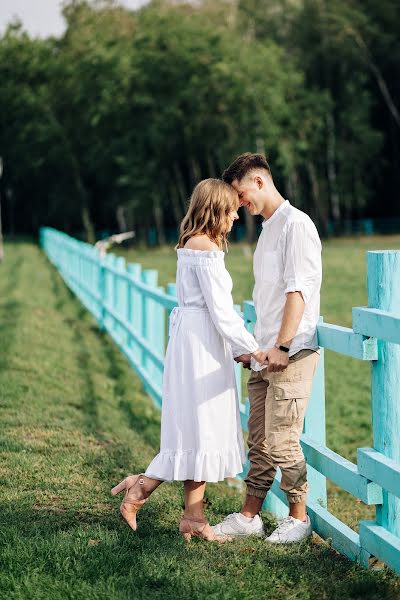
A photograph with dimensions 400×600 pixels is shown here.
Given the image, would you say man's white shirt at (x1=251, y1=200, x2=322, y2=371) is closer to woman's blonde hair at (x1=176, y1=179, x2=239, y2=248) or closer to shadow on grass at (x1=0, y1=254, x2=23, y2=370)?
woman's blonde hair at (x1=176, y1=179, x2=239, y2=248)

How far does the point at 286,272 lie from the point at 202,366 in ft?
2.01

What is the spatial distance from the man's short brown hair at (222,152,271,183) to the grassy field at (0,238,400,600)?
172cm

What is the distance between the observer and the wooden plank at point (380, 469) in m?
3.92

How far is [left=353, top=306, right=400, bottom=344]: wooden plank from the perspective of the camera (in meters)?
3.84

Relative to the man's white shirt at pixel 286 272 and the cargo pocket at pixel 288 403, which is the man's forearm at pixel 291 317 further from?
the cargo pocket at pixel 288 403

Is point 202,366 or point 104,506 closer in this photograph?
point 202,366

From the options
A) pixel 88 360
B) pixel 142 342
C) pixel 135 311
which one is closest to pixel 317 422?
pixel 142 342

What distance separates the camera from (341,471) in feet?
14.7

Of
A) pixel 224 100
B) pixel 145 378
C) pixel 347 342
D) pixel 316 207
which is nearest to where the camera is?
pixel 347 342

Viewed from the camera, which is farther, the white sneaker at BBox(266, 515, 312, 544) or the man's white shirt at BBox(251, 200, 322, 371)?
the white sneaker at BBox(266, 515, 312, 544)

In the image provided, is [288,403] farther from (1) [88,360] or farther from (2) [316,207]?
(2) [316,207]

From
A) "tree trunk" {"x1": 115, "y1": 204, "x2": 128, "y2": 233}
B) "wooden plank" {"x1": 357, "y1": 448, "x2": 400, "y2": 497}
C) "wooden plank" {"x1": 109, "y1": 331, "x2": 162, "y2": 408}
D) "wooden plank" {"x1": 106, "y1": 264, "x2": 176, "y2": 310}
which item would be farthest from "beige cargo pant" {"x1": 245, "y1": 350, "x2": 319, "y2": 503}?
"tree trunk" {"x1": 115, "y1": 204, "x2": 128, "y2": 233}

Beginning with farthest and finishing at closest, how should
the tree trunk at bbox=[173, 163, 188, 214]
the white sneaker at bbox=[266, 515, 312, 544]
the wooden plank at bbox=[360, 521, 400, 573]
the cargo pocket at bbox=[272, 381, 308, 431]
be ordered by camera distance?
the tree trunk at bbox=[173, 163, 188, 214] → the white sneaker at bbox=[266, 515, 312, 544] → the cargo pocket at bbox=[272, 381, 308, 431] → the wooden plank at bbox=[360, 521, 400, 573]

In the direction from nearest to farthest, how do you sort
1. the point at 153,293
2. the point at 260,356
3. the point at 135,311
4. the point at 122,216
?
1. the point at 260,356
2. the point at 153,293
3. the point at 135,311
4. the point at 122,216
